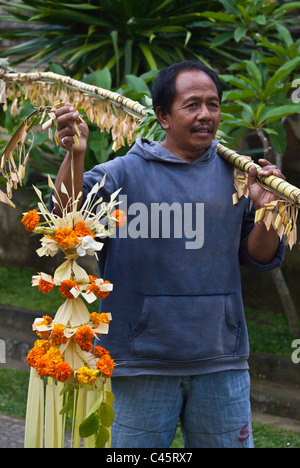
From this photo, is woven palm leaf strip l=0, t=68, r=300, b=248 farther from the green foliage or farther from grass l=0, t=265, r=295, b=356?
grass l=0, t=265, r=295, b=356

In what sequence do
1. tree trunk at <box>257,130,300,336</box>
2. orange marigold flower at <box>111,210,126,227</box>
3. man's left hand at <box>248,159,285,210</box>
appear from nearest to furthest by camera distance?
1. orange marigold flower at <box>111,210,126,227</box>
2. man's left hand at <box>248,159,285,210</box>
3. tree trunk at <box>257,130,300,336</box>

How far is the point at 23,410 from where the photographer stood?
→ 16.0 feet

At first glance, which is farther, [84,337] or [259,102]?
[259,102]

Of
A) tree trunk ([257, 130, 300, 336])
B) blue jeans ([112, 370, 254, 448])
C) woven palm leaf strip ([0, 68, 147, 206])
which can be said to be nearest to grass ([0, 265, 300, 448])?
tree trunk ([257, 130, 300, 336])

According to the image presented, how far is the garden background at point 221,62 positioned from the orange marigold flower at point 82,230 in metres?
2.23

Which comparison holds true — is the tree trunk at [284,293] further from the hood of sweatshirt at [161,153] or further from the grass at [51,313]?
the hood of sweatshirt at [161,153]

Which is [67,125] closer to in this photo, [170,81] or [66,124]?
[66,124]

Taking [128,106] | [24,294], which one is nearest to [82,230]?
[128,106]

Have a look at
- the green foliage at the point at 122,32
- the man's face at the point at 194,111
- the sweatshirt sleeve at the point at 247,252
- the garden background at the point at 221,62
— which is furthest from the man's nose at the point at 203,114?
the green foliage at the point at 122,32

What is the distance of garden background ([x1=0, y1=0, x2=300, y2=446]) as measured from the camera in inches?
172

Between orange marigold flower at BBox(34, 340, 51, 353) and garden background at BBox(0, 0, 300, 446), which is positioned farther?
garden background at BBox(0, 0, 300, 446)

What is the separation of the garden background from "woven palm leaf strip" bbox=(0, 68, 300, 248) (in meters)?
0.94

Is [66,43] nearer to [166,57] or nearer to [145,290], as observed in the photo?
[166,57]

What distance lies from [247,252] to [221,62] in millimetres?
3858
